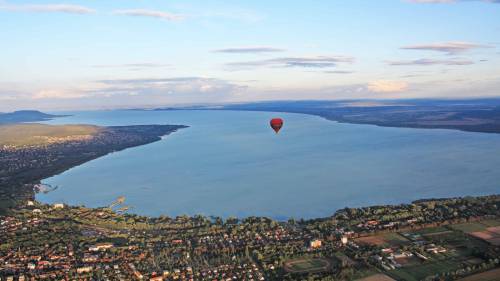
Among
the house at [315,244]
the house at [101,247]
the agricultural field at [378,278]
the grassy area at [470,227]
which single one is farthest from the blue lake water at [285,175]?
the agricultural field at [378,278]

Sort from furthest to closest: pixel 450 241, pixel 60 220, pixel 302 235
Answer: pixel 60 220
pixel 302 235
pixel 450 241

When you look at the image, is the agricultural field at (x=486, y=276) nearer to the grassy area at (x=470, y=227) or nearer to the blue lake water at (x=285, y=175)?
the grassy area at (x=470, y=227)

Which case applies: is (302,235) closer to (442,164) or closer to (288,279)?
(288,279)

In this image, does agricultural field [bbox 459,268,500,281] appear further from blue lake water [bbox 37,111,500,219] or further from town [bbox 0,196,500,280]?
blue lake water [bbox 37,111,500,219]

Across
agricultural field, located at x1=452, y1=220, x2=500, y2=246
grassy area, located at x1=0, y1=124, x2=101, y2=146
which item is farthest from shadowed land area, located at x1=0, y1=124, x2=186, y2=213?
agricultural field, located at x1=452, y1=220, x2=500, y2=246

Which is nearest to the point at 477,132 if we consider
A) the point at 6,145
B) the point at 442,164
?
the point at 442,164

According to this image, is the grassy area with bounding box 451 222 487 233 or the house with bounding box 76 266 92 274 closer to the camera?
the house with bounding box 76 266 92 274
